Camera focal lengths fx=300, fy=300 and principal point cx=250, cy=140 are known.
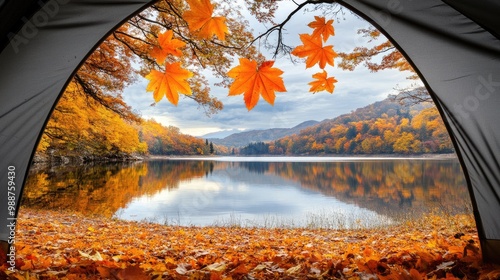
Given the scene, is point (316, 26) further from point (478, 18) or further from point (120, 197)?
point (120, 197)

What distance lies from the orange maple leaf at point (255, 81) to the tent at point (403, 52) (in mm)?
845

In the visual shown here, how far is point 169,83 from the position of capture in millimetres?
2340

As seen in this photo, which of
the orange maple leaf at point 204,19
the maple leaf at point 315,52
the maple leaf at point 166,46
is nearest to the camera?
the orange maple leaf at point 204,19

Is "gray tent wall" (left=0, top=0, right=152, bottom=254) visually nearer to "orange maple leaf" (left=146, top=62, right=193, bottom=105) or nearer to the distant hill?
"orange maple leaf" (left=146, top=62, right=193, bottom=105)

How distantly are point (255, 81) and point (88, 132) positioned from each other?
2192 centimetres

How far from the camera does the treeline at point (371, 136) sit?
166 feet

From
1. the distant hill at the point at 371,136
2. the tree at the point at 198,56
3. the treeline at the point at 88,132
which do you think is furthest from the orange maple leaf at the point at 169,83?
the distant hill at the point at 371,136

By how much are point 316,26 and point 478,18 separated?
44.8 inches

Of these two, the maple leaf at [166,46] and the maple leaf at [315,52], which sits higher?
the maple leaf at [166,46]

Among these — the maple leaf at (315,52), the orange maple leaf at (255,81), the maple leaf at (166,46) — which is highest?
the maple leaf at (166,46)

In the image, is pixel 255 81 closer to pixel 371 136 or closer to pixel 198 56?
pixel 198 56

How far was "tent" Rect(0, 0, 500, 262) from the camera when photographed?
2020 millimetres

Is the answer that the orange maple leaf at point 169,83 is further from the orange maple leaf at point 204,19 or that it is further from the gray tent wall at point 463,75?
the gray tent wall at point 463,75

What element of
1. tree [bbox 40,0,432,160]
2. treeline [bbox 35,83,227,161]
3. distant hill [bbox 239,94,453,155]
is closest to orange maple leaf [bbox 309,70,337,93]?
tree [bbox 40,0,432,160]
